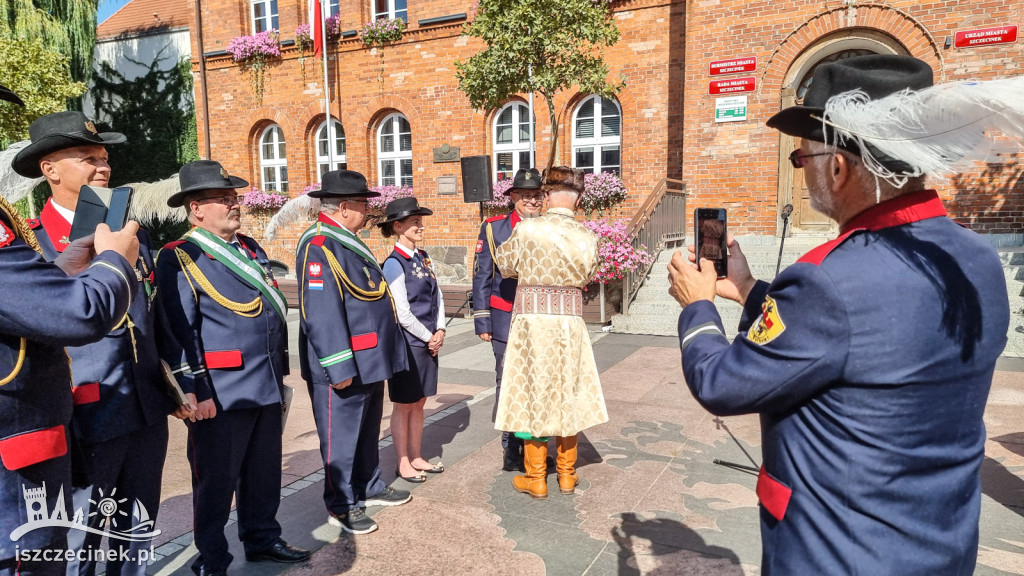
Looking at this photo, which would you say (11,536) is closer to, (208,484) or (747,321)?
(208,484)

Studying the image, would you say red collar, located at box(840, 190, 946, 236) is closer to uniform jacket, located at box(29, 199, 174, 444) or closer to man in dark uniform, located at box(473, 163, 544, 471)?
uniform jacket, located at box(29, 199, 174, 444)

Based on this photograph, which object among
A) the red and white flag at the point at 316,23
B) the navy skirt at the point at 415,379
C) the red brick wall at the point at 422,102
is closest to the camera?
the navy skirt at the point at 415,379

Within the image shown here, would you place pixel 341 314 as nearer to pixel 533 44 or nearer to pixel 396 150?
pixel 533 44

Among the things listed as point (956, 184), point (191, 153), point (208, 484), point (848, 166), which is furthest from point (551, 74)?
point (191, 153)

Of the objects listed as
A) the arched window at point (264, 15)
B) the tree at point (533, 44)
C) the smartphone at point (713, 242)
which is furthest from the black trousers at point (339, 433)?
the arched window at point (264, 15)

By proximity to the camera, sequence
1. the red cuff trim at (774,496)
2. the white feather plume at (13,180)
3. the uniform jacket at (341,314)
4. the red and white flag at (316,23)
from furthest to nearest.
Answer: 1. the red and white flag at (316,23)
2. the uniform jacket at (341,314)
3. the white feather plume at (13,180)
4. the red cuff trim at (774,496)

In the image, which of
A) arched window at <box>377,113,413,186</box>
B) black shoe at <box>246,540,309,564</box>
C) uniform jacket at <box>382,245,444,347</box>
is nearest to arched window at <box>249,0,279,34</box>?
arched window at <box>377,113,413,186</box>

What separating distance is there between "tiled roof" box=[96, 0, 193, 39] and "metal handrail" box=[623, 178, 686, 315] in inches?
612

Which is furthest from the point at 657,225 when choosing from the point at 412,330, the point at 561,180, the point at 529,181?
the point at 412,330

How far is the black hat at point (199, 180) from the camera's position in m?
3.00

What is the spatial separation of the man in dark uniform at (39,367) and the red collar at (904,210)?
1.95m

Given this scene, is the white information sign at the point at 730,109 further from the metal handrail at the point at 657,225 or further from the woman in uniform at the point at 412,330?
the woman in uniform at the point at 412,330

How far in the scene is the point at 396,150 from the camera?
15.1m

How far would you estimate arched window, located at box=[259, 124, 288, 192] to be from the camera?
16.5 metres
